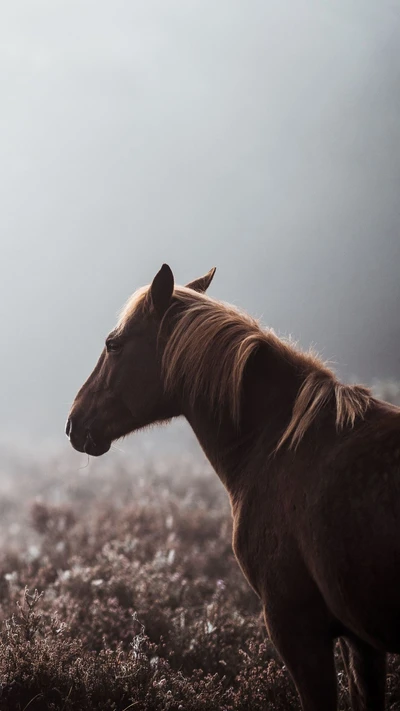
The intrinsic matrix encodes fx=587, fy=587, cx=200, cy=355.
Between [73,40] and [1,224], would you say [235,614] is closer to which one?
[1,224]

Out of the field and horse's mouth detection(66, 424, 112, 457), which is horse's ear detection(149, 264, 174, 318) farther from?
the field

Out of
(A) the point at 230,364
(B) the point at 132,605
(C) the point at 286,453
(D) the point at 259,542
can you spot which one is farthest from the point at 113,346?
(B) the point at 132,605

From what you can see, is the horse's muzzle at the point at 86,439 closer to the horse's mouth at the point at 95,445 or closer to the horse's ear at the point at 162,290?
the horse's mouth at the point at 95,445

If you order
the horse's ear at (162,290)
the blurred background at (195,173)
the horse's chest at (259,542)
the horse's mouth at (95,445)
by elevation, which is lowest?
the horse's chest at (259,542)

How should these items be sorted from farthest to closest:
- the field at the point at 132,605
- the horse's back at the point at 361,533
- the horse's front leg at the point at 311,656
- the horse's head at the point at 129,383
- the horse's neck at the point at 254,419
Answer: the field at the point at 132,605 < the horse's head at the point at 129,383 < the horse's neck at the point at 254,419 < the horse's front leg at the point at 311,656 < the horse's back at the point at 361,533

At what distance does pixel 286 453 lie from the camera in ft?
9.10

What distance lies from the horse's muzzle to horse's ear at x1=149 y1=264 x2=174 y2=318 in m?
0.83

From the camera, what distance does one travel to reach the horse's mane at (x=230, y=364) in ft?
9.17

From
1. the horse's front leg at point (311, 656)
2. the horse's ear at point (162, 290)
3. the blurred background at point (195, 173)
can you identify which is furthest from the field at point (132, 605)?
the blurred background at point (195, 173)

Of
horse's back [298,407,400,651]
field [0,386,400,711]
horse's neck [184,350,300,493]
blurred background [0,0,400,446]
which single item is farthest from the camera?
blurred background [0,0,400,446]

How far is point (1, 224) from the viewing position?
61562 millimetres

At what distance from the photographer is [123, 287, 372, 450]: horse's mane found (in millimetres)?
2795

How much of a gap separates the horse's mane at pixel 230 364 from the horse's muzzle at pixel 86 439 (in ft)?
1.92

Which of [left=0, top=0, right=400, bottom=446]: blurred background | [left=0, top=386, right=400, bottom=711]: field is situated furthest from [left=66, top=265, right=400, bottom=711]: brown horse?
[left=0, top=0, right=400, bottom=446]: blurred background
